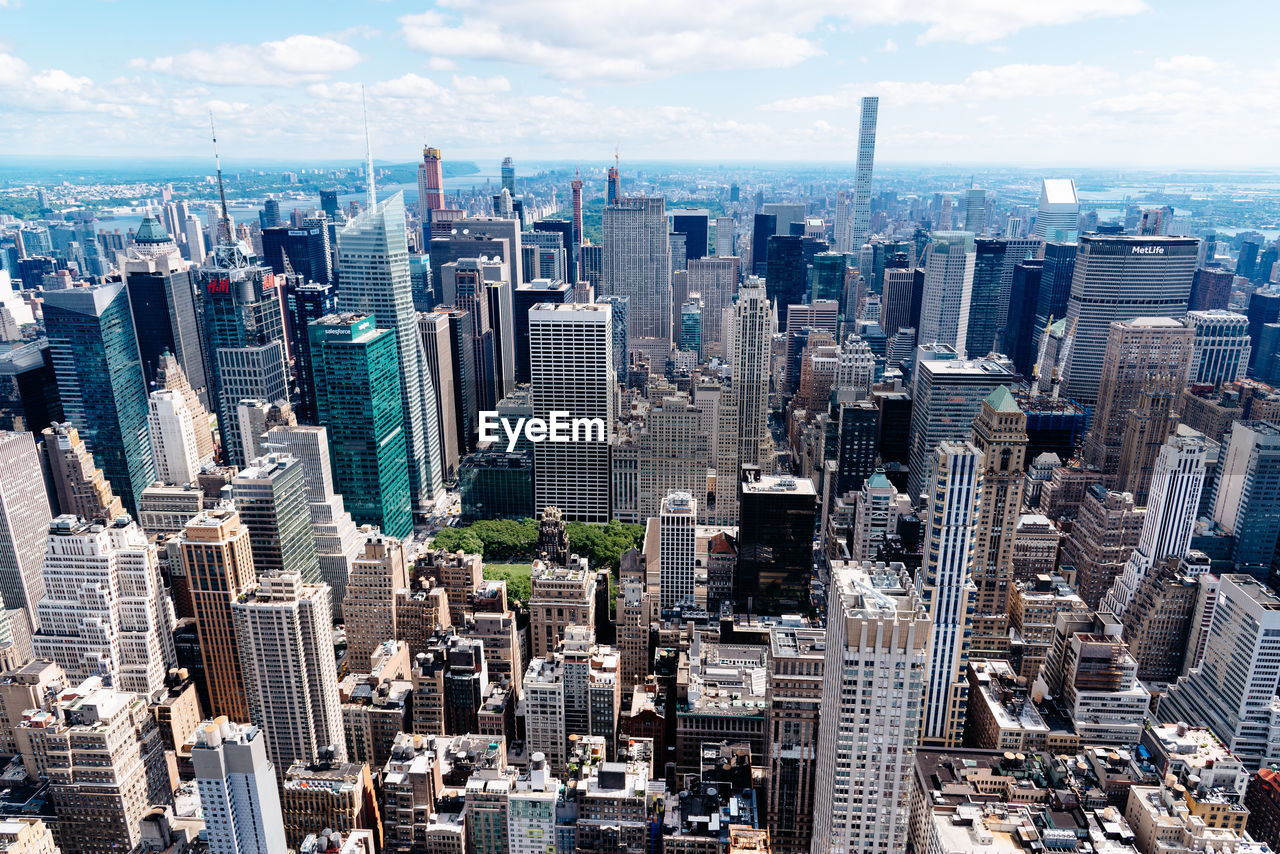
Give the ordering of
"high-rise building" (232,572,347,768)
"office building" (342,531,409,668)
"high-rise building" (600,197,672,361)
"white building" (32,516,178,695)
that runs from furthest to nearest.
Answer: "high-rise building" (600,197,672,361) → "office building" (342,531,409,668) → "white building" (32,516,178,695) → "high-rise building" (232,572,347,768)

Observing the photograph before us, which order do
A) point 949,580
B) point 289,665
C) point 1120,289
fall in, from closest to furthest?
point 289,665 → point 949,580 → point 1120,289

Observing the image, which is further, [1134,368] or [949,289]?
[949,289]

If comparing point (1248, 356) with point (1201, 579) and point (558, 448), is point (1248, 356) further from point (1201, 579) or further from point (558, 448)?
point (558, 448)

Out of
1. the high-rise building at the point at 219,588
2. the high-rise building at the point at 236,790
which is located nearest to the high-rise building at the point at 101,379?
the high-rise building at the point at 219,588

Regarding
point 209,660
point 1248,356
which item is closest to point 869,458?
point 1248,356

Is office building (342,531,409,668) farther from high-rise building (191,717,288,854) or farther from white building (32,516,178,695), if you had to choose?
high-rise building (191,717,288,854)

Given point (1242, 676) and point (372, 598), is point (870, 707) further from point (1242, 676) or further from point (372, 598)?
point (372, 598)

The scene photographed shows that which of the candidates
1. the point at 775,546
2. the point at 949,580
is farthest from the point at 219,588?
the point at 949,580

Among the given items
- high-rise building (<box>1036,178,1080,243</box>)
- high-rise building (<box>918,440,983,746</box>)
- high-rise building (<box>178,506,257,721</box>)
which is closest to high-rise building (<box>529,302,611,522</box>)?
high-rise building (<box>178,506,257,721</box>)
